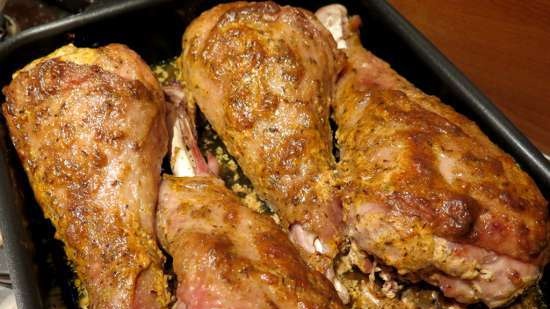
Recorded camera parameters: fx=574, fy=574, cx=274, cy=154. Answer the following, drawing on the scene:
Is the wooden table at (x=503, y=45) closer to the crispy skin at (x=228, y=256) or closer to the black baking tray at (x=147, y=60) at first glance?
the black baking tray at (x=147, y=60)

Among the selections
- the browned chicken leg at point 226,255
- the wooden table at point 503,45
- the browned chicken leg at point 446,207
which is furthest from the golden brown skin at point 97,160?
the wooden table at point 503,45

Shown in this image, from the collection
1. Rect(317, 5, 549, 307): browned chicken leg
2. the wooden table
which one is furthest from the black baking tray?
the wooden table

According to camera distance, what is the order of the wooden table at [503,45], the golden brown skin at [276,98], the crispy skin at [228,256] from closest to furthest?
the crispy skin at [228,256]
the golden brown skin at [276,98]
the wooden table at [503,45]

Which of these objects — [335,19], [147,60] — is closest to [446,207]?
[335,19]

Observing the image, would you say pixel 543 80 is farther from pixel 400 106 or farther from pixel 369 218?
pixel 369 218

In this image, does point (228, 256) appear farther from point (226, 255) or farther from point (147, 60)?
point (147, 60)

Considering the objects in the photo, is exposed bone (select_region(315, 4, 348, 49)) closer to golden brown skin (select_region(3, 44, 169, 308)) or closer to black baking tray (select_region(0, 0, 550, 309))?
black baking tray (select_region(0, 0, 550, 309))
